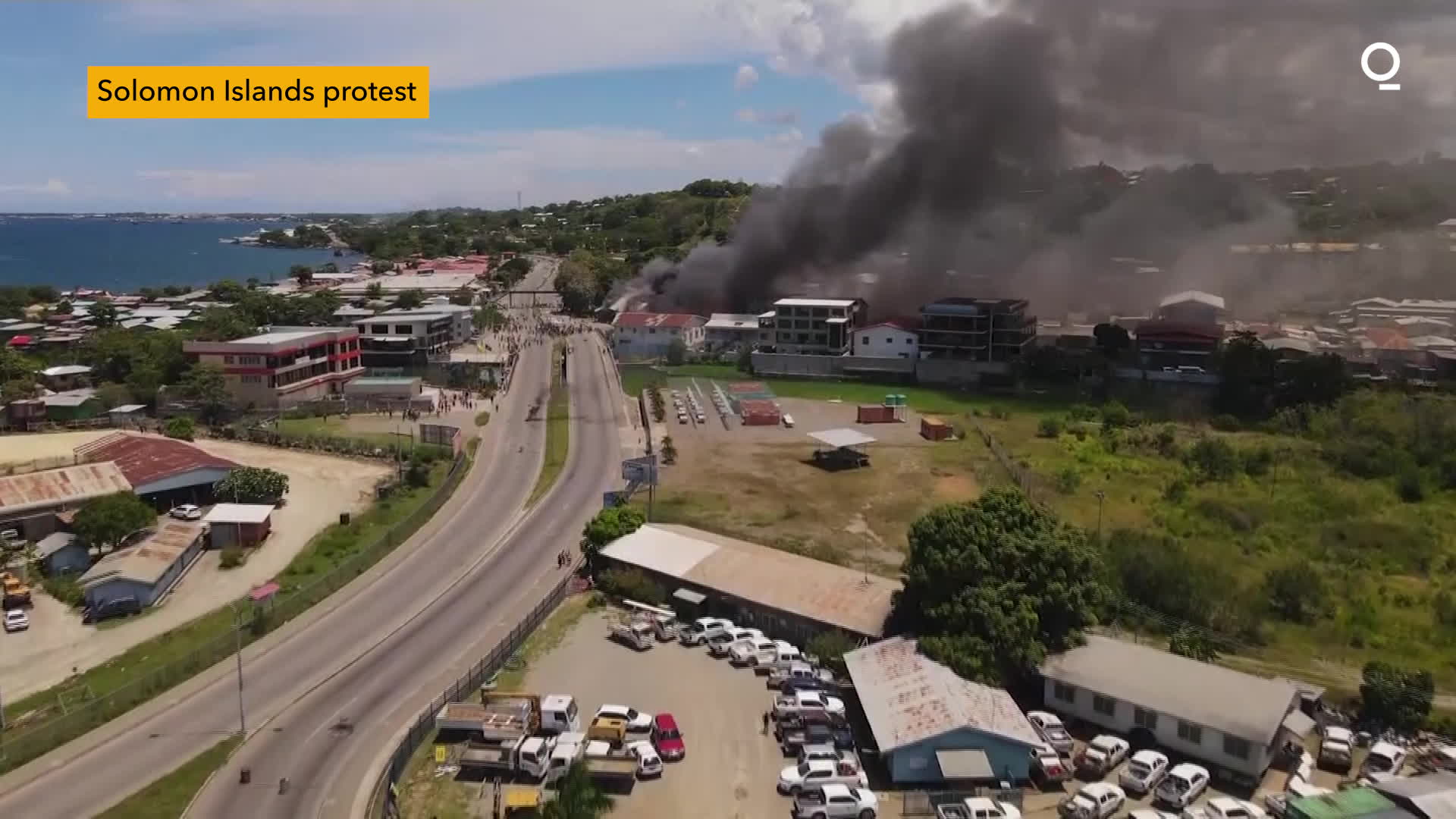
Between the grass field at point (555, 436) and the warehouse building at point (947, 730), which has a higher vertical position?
the grass field at point (555, 436)

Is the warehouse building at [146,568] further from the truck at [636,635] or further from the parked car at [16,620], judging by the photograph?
the truck at [636,635]

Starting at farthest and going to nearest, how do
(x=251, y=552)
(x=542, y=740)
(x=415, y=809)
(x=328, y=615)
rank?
1. (x=251, y=552)
2. (x=328, y=615)
3. (x=542, y=740)
4. (x=415, y=809)

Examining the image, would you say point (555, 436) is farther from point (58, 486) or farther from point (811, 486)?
point (58, 486)

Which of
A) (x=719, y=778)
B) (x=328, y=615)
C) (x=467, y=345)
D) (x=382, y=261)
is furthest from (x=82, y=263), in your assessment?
(x=719, y=778)

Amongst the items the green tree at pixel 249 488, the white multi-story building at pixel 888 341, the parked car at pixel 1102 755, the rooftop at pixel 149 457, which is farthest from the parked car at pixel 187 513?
the white multi-story building at pixel 888 341

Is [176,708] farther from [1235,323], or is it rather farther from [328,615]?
[1235,323]

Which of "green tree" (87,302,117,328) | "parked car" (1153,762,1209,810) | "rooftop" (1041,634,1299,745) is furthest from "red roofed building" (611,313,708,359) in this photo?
"parked car" (1153,762,1209,810)
